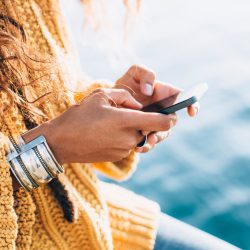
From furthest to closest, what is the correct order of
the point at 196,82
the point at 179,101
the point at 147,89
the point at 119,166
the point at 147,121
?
the point at 196,82
the point at 119,166
the point at 147,89
the point at 179,101
the point at 147,121

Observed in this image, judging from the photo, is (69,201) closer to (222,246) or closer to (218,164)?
(222,246)

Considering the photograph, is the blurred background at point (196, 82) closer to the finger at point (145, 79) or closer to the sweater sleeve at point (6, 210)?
the finger at point (145, 79)

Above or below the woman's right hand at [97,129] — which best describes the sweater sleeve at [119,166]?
below

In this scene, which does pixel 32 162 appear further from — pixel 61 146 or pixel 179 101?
pixel 179 101

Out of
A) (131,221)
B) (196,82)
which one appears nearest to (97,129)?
(131,221)

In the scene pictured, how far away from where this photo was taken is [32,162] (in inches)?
37.3

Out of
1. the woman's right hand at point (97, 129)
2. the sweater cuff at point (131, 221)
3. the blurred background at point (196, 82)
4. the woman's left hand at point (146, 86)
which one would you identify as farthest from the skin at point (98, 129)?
the blurred background at point (196, 82)

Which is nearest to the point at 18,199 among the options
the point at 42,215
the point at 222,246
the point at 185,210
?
the point at 42,215

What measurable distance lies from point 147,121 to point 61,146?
5.8 inches

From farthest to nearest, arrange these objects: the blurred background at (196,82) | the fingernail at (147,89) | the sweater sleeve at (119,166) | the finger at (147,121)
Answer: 1. the blurred background at (196,82)
2. the sweater sleeve at (119,166)
3. the fingernail at (147,89)
4. the finger at (147,121)

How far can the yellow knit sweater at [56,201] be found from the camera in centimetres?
100

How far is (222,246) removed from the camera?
4.25ft

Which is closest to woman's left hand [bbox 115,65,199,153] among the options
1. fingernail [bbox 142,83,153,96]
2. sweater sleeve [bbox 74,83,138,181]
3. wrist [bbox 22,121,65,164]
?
fingernail [bbox 142,83,153,96]

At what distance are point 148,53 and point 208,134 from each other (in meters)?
0.50
